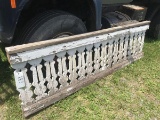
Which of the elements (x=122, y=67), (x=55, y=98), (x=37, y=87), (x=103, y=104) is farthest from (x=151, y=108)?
(x=37, y=87)

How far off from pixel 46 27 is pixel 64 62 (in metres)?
0.52

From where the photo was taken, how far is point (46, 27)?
9.53 feet

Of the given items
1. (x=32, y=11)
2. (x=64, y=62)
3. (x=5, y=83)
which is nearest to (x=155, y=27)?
(x=64, y=62)

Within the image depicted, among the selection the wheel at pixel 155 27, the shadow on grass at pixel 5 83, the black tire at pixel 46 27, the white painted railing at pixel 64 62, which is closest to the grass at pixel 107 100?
the shadow on grass at pixel 5 83

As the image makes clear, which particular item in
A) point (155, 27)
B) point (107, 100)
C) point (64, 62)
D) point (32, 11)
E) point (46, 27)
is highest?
point (32, 11)

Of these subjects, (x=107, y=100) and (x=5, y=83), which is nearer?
(x=107, y=100)

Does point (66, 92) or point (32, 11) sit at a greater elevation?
point (32, 11)

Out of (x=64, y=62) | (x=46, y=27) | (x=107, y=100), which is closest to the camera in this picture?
(x=46, y=27)

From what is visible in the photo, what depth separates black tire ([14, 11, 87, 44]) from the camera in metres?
2.89

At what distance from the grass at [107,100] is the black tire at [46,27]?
2.82 feet

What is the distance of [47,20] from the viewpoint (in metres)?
2.90

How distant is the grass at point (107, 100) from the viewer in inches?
117

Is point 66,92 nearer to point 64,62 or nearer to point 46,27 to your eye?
point 64,62

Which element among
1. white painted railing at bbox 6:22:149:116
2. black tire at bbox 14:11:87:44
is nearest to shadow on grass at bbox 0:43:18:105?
white painted railing at bbox 6:22:149:116
